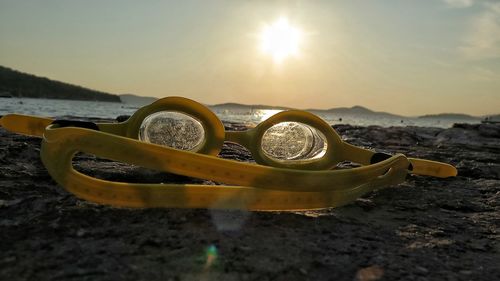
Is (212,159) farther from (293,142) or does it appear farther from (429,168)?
(429,168)

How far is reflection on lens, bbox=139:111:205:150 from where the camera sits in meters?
1.95

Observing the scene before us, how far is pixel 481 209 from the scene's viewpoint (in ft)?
7.00

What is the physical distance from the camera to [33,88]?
422 ft

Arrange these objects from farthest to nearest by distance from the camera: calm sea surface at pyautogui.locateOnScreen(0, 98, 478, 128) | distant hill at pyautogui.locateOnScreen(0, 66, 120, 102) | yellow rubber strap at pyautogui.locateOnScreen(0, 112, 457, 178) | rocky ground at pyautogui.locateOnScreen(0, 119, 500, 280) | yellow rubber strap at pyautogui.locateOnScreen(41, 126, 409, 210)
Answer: distant hill at pyautogui.locateOnScreen(0, 66, 120, 102), calm sea surface at pyautogui.locateOnScreen(0, 98, 478, 128), yellow rubber strap at pyautogui.locateOnScreen(0, 112, 457, 178), yellow rubber strap at pyautogui.locateOnScreen(41, 126, 409, 210), rocky ground at pyautogui.locateOnScreen(0, 119, 500, 280)

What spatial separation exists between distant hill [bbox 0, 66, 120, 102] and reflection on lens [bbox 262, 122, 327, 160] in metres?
129

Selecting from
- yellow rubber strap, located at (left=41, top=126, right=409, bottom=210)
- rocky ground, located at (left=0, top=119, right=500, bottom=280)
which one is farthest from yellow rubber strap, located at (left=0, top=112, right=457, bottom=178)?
yellow rubber strap, located at (left=41, top=126, right=409, bottom=210)

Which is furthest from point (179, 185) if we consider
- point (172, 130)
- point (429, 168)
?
point (429, 168)

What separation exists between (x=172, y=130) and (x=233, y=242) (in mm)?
969

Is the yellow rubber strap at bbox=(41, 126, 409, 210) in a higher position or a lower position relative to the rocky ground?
higher

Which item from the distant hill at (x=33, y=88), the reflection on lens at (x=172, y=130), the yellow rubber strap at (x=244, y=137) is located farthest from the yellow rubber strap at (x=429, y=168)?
the distant hill at (x=33, y=88)

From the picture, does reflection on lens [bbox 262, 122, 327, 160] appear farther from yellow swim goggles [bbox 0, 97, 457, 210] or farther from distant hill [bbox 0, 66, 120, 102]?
distant hill [bbox 0, 66, 120, 102]

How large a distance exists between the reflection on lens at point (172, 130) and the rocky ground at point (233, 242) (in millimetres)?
516

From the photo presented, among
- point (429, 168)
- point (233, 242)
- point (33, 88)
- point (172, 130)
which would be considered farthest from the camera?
point (33, 88)

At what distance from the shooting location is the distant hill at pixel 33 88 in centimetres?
11894
